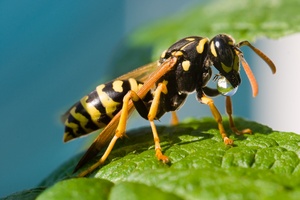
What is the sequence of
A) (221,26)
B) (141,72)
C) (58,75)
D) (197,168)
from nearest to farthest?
(197,168), (141,72), (221,26), (58,75)

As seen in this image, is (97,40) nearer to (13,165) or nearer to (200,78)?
(13,165)

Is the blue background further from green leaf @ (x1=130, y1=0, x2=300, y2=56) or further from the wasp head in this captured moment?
the wasp head

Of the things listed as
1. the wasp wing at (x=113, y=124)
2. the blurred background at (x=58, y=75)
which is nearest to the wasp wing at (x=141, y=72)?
the wasp wing at (x=113, y=124)

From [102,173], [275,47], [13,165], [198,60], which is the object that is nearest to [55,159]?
[13,165]

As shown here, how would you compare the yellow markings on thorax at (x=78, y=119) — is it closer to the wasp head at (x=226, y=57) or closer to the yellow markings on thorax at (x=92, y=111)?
the yellow markings on thorax at (x=92, y=111)

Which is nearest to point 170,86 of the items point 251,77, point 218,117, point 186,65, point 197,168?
point 186,65

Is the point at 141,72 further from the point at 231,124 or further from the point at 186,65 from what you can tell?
the point at 231,124

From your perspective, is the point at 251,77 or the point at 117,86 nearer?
the point at 251,77

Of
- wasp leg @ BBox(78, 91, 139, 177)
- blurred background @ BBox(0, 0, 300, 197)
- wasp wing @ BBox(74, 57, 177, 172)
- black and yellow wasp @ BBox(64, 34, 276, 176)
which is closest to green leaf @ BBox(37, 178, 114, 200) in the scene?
wasp leg @ BBox(78, 91, 139, 177)
